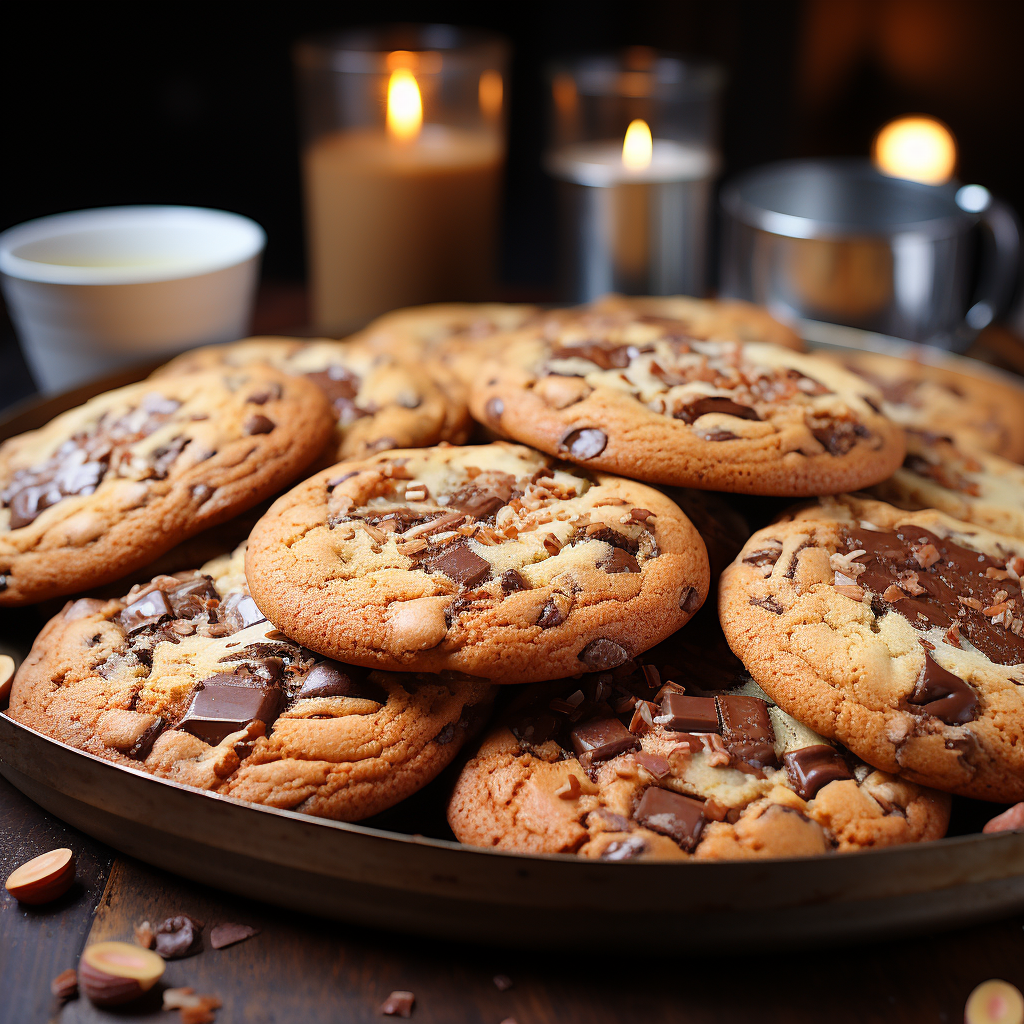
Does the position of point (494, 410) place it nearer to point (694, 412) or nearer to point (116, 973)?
point (694, 412)

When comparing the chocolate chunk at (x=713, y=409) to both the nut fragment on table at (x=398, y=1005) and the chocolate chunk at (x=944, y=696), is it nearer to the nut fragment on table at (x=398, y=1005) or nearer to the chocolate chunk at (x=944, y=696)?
the chocolate chunk at (x=944, y=696)

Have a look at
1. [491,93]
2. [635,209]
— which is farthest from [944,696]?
[491,93]

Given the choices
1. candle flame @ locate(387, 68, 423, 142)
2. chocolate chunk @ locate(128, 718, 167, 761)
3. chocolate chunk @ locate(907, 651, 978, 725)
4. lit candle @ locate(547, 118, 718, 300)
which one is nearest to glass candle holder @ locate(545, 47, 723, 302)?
lit candle @ locate(547, 118, 718, 300)

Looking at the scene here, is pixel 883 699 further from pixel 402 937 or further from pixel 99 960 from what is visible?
pixel 99 960

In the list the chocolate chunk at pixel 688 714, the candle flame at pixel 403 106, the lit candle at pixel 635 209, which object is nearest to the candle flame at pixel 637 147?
the lit candle at pixel 635 209

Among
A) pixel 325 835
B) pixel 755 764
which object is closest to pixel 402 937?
pixel 325 835

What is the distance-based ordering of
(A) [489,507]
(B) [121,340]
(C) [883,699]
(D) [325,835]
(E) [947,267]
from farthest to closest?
(E) [947,267], (B) [121,340], (A) [489,507], (C) [883,699], (D) [325,835]

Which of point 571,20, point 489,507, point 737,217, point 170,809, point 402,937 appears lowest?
point 402,937
